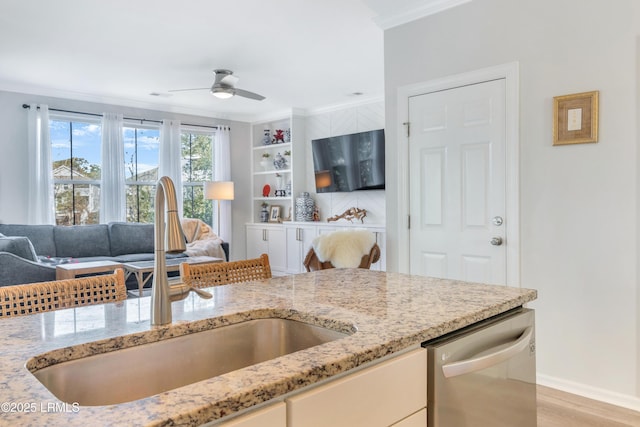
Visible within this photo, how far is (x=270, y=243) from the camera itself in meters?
7.17

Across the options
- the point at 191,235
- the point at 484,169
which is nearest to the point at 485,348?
the point at 484,169

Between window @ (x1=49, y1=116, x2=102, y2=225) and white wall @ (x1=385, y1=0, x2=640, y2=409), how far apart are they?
202 inches

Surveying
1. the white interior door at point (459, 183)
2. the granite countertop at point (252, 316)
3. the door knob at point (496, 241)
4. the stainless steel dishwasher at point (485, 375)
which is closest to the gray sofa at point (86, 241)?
the white interior door at point (459, 183)

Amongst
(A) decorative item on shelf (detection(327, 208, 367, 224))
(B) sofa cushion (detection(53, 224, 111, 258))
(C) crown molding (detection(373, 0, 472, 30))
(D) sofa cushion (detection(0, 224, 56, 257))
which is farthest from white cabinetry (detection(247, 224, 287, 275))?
(C) crown molding (detection(373, 0, 472, 30))

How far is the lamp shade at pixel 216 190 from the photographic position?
6.77m

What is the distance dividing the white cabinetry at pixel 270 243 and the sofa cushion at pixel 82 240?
7.49 feet

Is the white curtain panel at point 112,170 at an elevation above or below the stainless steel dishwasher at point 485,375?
above

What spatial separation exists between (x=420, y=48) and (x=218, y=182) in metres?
4.21

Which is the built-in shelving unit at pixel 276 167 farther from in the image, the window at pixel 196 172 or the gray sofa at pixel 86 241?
the gray sofa at pixel 86 241

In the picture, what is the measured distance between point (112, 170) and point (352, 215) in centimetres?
332

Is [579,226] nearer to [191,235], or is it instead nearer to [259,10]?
[259,10]

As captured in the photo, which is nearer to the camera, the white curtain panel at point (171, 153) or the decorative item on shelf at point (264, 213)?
the white curtain panel at point (171, 153)

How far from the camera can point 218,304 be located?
136 centimetres

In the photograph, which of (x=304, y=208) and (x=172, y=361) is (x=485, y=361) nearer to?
(x=172, y=361)
